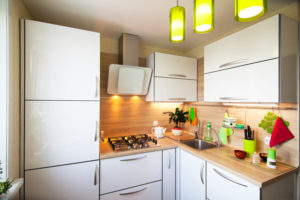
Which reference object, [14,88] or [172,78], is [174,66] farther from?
[14,88]

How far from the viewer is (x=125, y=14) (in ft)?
5.20

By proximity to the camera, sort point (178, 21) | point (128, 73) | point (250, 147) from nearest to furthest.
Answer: point (178, 21) → point (250, 147) → point (128, 73)

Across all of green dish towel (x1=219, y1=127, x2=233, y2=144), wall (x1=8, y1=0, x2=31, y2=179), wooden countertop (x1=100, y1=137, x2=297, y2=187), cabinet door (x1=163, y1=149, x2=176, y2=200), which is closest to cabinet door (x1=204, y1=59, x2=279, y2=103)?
green dish towel (x1=219, y1=127, x2=233, y2=144)

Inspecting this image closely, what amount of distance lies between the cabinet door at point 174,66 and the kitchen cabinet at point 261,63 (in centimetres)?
69

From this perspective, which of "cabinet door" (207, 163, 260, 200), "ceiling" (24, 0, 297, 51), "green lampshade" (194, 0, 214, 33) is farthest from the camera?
"ceiling" (24, 0, 297, 51)

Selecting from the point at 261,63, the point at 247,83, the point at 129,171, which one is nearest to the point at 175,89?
the point at 247,83

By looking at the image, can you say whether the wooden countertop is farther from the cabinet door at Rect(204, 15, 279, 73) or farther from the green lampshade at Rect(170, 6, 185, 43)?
the green lampshade at Rect(170, 6, 185, 43)

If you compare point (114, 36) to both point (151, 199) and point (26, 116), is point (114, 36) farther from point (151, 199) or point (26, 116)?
point (151, 199)

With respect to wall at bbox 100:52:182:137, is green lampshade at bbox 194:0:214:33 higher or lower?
higher

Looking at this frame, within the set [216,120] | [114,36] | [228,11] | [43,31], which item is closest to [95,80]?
[43,31]

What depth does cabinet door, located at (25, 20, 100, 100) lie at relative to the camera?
128 centimetres

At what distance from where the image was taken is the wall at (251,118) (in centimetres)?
131

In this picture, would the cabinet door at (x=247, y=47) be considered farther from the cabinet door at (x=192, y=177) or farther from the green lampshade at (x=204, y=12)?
the cabinet door at (x=192, y=177)

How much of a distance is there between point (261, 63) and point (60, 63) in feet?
5.95
